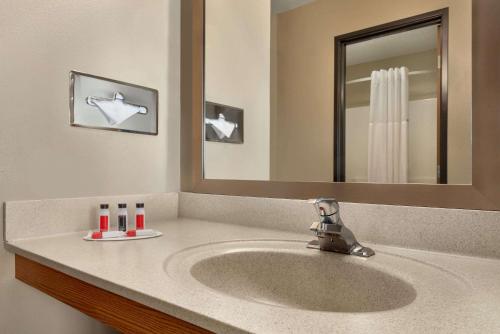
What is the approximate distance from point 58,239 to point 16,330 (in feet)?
0.91

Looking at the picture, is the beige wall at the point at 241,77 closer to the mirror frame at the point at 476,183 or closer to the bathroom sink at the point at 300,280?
the mirror frame at the point at 476,183

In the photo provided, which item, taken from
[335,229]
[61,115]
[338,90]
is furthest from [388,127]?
[61,115]

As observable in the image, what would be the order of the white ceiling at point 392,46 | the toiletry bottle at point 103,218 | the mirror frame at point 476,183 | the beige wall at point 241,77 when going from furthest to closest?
the beige wall at point 241,77 → the toiletry bottle at point 103,218 → the white ceiling at point 392,46 → the mirror frame at point 476,183

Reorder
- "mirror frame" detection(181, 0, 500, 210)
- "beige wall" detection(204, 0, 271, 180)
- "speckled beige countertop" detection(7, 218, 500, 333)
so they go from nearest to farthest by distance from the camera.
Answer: "speckled beige countertop" detection(7, 218, 500, 333) < "mirror frame" detection(181, 0, 500, 210) < "beige wall" detection(204, 0, 271, 180)

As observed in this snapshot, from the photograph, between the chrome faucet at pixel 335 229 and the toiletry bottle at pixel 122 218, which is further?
the toiletry bottle at pixel 122 218

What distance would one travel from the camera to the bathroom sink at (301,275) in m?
0.72

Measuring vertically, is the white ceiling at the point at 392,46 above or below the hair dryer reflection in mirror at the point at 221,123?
above

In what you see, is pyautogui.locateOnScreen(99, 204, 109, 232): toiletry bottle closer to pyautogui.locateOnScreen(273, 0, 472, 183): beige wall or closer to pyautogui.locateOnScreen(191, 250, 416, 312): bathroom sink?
pyautogui.locateOnScreen(191, 250, 416, 312): bathroom sink

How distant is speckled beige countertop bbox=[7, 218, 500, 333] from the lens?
1.51 ft

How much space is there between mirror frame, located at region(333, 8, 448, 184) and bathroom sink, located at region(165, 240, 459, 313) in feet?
0.96

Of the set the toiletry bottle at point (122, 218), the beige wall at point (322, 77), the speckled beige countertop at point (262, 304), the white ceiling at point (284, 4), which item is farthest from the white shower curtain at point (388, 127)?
the toiletry bottle at point (122, 218)

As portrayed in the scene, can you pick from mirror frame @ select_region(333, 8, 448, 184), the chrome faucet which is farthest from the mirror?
the chrome faucet

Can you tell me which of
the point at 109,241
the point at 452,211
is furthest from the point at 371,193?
the point at 109,241

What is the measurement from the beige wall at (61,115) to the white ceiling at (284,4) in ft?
1.60
